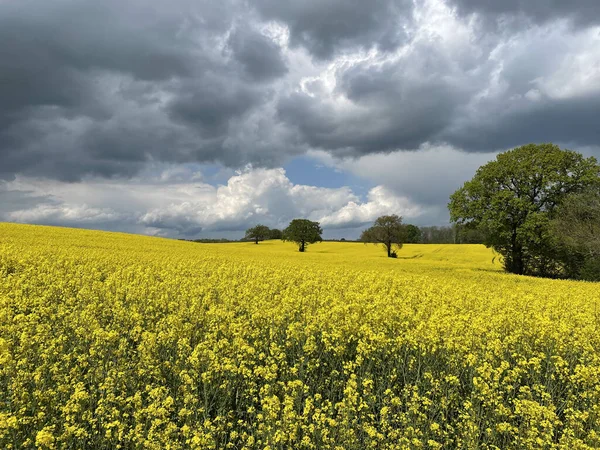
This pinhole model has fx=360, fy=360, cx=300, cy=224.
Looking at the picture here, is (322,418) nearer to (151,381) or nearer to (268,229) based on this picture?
(151,381)

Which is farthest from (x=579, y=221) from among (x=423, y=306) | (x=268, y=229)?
(x=268, y=229)

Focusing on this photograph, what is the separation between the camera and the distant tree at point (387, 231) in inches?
2425

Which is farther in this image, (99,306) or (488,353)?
(99,306)

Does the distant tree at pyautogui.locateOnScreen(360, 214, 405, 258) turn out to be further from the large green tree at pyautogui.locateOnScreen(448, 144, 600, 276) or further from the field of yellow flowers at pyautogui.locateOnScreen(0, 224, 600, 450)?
the field of yellow flowers at pyautogui.locateOnScreen(0, 224, 600, 450)

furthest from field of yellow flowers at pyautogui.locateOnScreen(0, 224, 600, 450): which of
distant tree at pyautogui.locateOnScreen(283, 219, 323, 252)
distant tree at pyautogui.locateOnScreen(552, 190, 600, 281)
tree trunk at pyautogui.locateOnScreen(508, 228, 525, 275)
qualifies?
distant tree at pyautogui.locateOnScreen(283, 219, 323, 252)

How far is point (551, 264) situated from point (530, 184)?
9695 millimetres

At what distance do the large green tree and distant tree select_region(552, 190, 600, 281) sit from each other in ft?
2.89

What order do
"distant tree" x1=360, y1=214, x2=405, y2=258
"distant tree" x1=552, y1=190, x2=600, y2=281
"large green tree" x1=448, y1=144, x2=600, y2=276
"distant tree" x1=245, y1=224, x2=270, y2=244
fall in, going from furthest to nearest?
1. "distant tree" x1=245, y1=224, x2=270, y2=244
2. "distant tree" x1=360, y1=214, x2=405, y2=258
3. "large green tree" x1=448, y1=144, x2=600, y2=276
4. "distant tree" x1=552, y1=190, x2=600, y2=281

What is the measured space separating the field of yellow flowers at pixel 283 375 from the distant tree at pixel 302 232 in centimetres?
6786

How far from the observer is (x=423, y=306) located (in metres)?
9.86

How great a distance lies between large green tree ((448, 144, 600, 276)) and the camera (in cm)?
3148

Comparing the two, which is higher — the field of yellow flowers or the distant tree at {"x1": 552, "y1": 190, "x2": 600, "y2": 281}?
the distant tree at {"x1": 552, "y1": 190, "x2": 600, "y2": 281}

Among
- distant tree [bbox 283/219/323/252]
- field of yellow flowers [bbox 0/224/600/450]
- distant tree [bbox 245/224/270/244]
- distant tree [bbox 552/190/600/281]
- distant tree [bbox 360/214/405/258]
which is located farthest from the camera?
distant tree [bbox 245/224/270/244]

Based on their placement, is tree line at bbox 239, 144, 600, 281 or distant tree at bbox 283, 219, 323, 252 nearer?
tree line at bbox 239, 144, 600, 281
